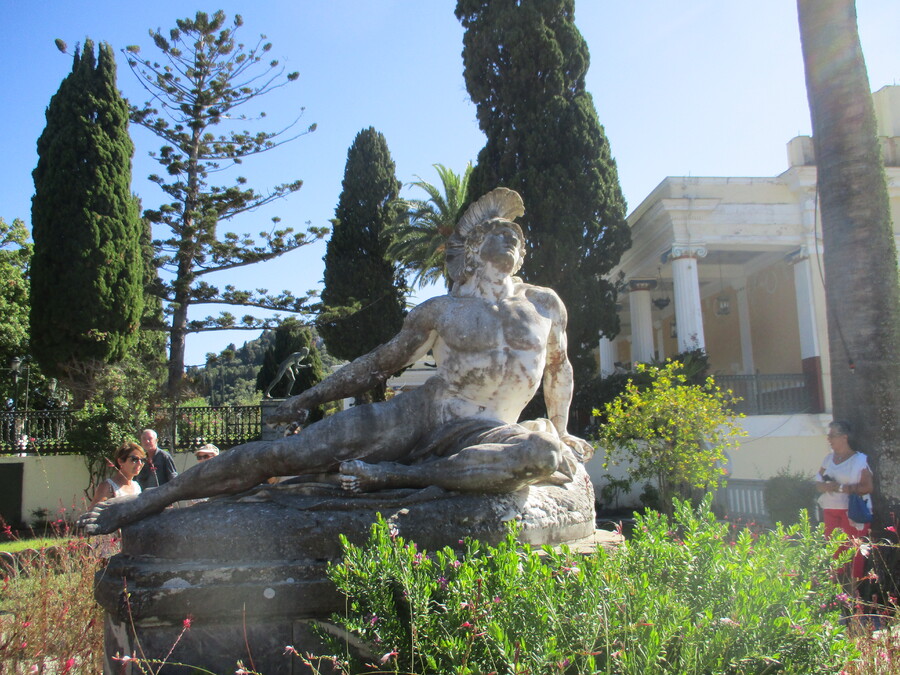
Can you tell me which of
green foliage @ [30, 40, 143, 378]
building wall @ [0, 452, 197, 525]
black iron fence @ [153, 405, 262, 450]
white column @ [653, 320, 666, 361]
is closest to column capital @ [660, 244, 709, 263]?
white column @ [653, 320, 666, 361]

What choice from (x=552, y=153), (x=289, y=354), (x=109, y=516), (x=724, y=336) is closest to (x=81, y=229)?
(x=552, y=153)

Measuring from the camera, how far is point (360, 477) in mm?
2645

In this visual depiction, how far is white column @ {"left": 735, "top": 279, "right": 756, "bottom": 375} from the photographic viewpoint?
19.4m

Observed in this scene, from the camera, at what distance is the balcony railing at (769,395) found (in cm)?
1497

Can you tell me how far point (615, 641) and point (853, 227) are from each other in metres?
5.08

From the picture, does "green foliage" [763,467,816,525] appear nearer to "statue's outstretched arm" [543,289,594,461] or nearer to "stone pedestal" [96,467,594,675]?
"statue's outstretched arm" [543,289,594,461]

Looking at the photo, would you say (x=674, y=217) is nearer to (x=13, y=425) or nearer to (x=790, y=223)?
(x=790, y=223)

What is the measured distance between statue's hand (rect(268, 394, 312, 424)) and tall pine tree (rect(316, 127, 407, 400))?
18.4 metres


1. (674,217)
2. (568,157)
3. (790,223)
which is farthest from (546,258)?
(790,223)

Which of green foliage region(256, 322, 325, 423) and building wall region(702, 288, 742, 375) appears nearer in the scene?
building wall region(702, 288, 742, 375)

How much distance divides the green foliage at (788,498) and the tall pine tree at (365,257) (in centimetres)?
1453

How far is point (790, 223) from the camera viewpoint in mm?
15867

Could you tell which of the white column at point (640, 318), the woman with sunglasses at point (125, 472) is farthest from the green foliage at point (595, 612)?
the white column at point (640, 318)

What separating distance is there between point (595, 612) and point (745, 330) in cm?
1942
